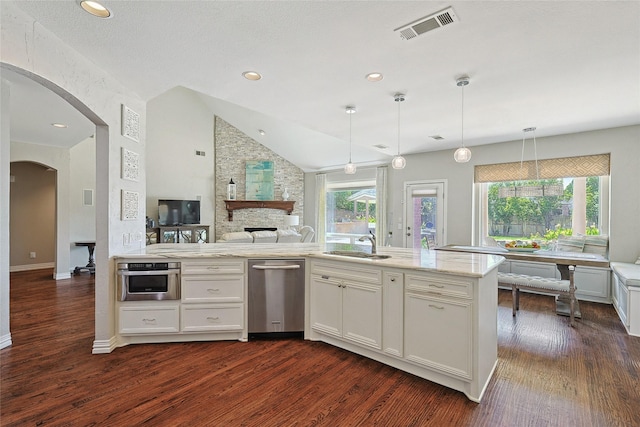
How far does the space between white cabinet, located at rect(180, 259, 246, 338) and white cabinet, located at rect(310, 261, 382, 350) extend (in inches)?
29.5

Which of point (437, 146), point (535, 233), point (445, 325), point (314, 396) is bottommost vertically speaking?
point (314, 396)

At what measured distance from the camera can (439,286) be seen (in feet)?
7.56

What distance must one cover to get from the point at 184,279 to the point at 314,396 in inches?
66.4

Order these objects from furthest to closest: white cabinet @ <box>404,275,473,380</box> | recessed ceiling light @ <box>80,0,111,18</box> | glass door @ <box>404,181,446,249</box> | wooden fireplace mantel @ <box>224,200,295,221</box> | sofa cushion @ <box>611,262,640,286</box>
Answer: wooden fireplace mantel @ <box>224,200,295,221</box> → glass door @ <box>404,181,446,249</box> → sofa cushion @ <box>611,262,640,286</box> → white cabinet @ <box>404,275,473,380</box> → recessed ceiling light @ <box>80,0,111,18</box>

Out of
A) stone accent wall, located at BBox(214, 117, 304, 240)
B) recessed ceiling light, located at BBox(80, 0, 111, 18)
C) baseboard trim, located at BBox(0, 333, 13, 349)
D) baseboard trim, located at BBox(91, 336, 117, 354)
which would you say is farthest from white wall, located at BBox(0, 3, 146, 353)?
stone accent wall, located at BBox(214, 117, 304, 240)

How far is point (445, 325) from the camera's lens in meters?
2.27

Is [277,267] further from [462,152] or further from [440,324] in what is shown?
[462,152]

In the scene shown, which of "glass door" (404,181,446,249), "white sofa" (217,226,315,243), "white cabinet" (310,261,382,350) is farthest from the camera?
"glass door" (404,181,446,249)

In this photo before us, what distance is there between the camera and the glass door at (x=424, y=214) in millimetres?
6508

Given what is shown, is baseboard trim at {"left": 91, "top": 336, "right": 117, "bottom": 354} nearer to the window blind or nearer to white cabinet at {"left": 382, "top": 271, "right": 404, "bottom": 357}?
white cabinet at {"left": 382, "top": 271, "right": 404, "bottom": 357}

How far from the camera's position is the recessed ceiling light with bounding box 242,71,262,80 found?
2.94 meters

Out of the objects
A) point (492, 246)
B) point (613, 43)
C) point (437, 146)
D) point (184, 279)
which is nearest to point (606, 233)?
point (492, 246)

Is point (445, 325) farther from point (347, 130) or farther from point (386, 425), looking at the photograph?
point (347, 130)

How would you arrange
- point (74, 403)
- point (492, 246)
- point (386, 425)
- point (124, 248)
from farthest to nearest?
1. point (492, 246)
2. point (124, 248)
3. point (74, 403)
4. point (386, 425)
